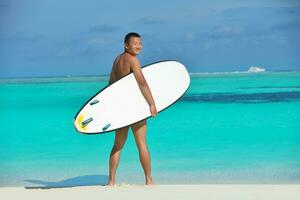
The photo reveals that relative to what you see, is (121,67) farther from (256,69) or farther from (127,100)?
(256,69)

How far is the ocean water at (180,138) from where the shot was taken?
678cm

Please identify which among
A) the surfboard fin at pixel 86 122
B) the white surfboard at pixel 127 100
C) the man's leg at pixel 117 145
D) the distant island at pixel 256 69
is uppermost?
the distant island at pixel 256 69

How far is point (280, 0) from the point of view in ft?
45.5

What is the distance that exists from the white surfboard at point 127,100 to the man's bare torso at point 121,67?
1.4 inches

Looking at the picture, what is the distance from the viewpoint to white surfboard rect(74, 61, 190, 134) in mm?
5055

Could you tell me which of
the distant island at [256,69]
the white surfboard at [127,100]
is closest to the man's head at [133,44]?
the white surfboard at [127,100]

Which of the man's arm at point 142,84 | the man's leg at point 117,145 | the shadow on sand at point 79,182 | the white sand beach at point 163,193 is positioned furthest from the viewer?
the shadow on sand at point 79,182

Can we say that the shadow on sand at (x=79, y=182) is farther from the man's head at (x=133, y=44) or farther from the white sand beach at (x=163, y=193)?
the man's head at (x=133, y=44)

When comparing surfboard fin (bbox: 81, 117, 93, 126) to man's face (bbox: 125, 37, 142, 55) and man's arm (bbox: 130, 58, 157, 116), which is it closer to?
man's arm (bbox: 130, 58, 157, 116)

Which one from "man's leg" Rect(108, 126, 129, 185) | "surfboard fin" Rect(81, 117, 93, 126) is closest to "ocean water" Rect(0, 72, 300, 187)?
"man's leg" Rect(108, 126, 129, 185)

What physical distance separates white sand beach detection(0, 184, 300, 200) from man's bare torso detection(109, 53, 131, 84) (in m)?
0.69

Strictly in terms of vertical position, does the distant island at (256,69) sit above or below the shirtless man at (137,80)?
above

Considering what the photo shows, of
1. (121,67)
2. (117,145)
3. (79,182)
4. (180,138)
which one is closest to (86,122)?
(117,145)

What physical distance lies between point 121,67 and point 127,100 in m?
0.21
